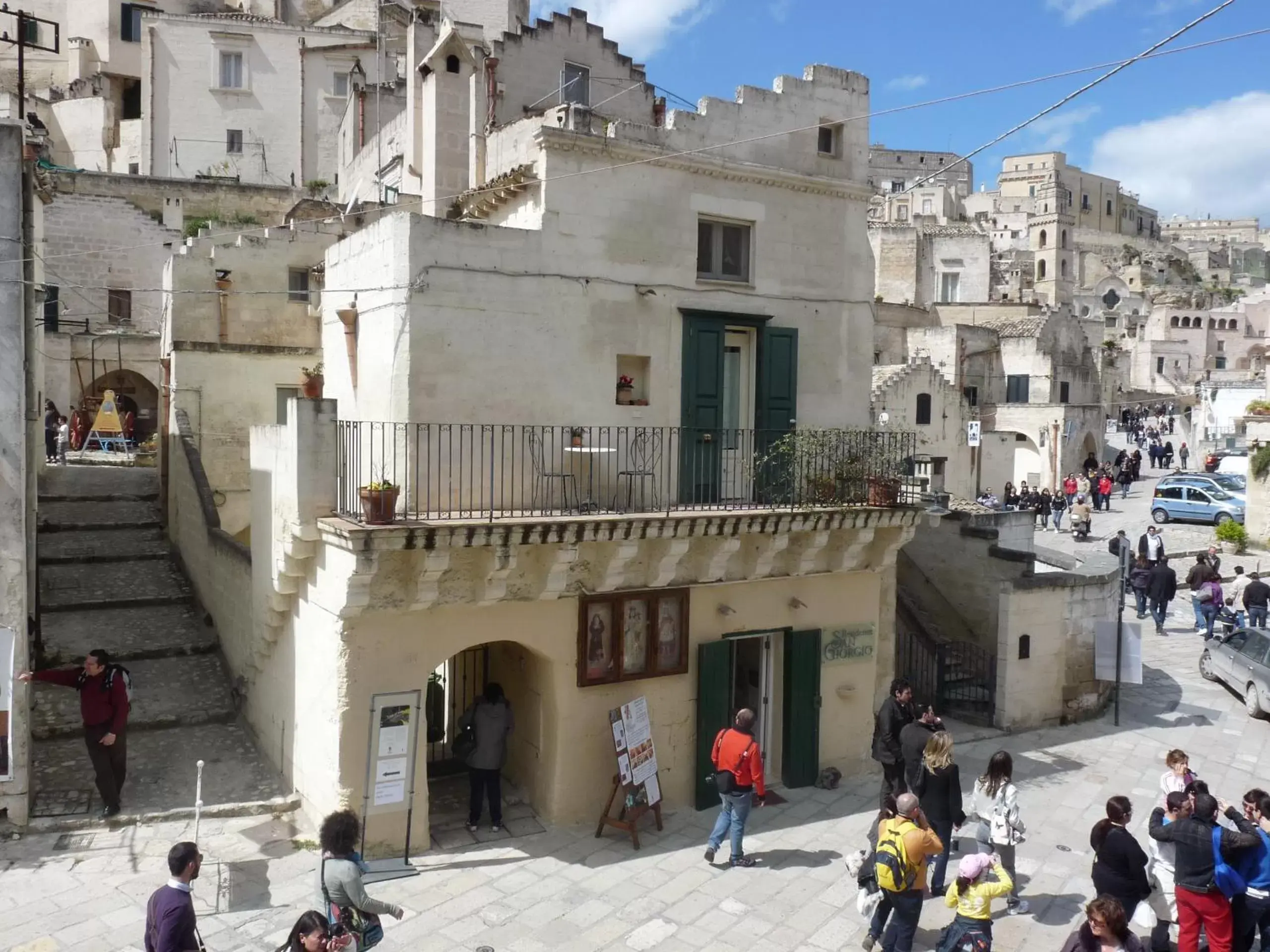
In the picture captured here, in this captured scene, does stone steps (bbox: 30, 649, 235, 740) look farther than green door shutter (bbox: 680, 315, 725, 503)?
No

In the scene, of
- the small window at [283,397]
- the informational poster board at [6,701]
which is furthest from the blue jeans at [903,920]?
the small window at [283,397]

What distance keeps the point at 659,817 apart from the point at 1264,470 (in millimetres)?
26320

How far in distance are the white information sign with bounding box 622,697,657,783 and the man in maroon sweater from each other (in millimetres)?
5848

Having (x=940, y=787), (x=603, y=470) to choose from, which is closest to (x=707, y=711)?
(x=603, y=470)

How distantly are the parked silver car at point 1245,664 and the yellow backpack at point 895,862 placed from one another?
469 inches

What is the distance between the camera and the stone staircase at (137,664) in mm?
11742

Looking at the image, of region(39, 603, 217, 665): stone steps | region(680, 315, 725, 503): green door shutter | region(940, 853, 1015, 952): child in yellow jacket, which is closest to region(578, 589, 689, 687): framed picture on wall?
region(680, 315, 725, 503): green door shutter

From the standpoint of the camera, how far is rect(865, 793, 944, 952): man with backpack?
834cm

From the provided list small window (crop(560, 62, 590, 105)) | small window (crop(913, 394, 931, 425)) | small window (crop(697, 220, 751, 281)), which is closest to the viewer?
small window (crop(697, 220, 751, 281))

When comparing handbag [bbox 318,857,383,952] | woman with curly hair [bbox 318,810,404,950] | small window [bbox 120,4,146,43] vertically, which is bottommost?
handbag [bbox 318,857,383,952]

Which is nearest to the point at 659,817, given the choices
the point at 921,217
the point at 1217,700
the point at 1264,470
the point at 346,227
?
the point at 1217,700

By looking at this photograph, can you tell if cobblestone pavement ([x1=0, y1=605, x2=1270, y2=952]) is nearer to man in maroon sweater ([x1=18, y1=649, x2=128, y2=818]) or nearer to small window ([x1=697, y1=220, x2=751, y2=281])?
man in maroon sweater ([x1=18, y1=649, x2=128, y2=818])

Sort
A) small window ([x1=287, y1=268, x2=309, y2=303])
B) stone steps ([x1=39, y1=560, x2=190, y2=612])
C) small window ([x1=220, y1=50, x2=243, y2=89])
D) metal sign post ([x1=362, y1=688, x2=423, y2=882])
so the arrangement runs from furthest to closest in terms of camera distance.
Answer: small window ([x1=220, y1=50, x2=243, y2=89])
small window ([x1=287, y1=268, x2=309, y2=303])
stone steps ([x1=39, y1=560, x2=190, y2=612])
metal sign post ([x1=362, y1=688, x2=423, y2=882])

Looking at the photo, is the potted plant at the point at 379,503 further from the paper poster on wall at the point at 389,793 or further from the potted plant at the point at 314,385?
the potted plant at the point at 314,385
